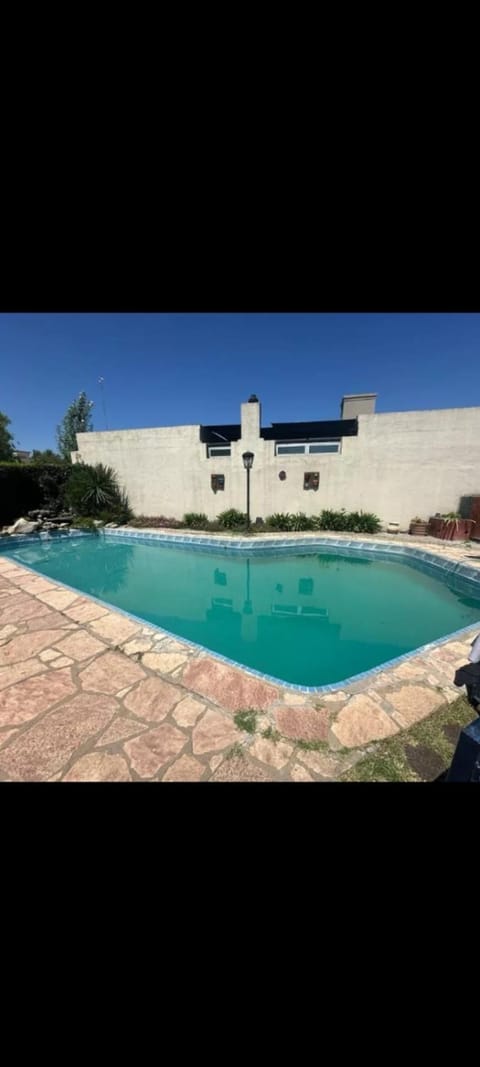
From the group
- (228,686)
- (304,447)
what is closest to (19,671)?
(228,686)

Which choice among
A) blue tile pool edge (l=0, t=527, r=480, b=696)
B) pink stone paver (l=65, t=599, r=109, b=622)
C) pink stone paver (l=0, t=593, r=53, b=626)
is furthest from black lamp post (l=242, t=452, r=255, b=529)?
pink stone paver (l=0, t=593, r=53, b=626)

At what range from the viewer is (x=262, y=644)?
14.6 ft

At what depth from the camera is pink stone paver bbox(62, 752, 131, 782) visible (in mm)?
2031

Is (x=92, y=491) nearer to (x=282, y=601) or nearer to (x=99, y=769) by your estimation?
(x=282, y=601)

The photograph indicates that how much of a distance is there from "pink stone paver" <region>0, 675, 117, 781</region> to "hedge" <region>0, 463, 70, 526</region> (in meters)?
9.65

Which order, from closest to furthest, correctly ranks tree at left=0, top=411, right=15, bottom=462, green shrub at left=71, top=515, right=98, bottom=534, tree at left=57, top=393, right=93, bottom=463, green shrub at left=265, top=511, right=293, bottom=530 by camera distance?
green shrub at left=265, top=511, right=293, bottom=530 → green shrub at left=71, top=515, right=98, bottom=534 → tree at left=0, top=411, right=15, bottom=462 → tree at left=57, top=393, right=93, bottom=463

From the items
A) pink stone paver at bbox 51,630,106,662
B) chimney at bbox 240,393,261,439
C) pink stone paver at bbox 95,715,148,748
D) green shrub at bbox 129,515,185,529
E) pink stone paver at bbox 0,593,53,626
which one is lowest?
pink stone paver at bbox 95,715,148,748

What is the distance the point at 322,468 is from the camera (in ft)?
32.0

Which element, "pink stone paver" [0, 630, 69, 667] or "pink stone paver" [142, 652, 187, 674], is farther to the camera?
"pink stone paver" [0, 630, 69, 667]

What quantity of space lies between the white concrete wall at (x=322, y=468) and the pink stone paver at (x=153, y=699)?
7.87 metres

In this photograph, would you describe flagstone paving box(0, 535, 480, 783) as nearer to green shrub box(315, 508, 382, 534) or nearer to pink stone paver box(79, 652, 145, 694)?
pink stone paver box(79, 652, 145, 694)
